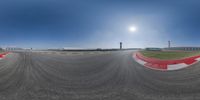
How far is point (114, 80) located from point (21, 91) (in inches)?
118

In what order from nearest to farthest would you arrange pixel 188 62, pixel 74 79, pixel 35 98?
pixel 35 98 < pixel 74 79 < pixel 188 62

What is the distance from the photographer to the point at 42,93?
11.4 ft

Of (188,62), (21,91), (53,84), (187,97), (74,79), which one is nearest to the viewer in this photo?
(187,97)

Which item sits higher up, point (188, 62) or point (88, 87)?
point (188, 62)

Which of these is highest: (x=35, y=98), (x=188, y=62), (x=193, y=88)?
(x=188, y=62)

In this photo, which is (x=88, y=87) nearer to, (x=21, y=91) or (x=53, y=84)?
(x=53, y=84)

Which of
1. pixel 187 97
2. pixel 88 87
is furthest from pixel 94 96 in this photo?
pixel 187 97

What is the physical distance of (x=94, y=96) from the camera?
3215mm

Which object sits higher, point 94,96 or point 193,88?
point 193,88

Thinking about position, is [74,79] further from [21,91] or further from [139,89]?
[139,89]

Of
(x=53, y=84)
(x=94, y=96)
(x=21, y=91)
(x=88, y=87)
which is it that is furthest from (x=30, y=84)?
(x=94, y=96)

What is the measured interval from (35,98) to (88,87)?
150cm

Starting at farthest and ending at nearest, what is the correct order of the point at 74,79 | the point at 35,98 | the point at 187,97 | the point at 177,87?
the point at 74,79 < the point at 177,87 < the point at 35,98 < the point at 187,97

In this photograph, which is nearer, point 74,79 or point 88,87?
point 88,87
